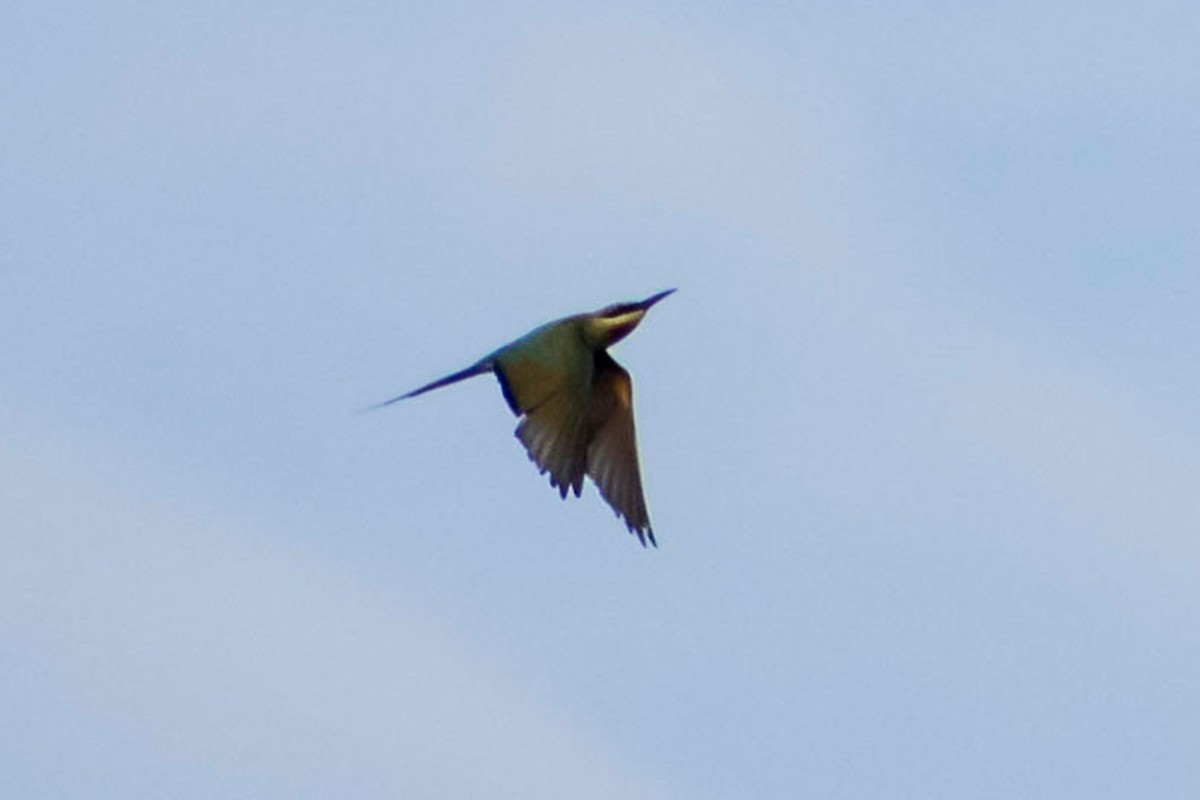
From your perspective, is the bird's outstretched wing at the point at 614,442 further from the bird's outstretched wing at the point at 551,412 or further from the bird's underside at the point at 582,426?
the bird's outstretched wing at the point at 551,412

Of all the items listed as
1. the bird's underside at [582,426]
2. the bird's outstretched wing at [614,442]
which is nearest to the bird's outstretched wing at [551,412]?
the bird's underside at [582,426]

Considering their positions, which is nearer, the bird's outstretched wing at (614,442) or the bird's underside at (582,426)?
the bird's underside at (582,426)

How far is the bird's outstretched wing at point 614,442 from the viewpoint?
21406 mm

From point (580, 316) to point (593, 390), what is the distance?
1.80 ft

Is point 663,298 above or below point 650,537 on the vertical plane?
above

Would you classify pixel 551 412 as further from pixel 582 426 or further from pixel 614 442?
pixel 614 442

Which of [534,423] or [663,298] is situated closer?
[534,423]

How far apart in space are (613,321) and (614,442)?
0.81 metres

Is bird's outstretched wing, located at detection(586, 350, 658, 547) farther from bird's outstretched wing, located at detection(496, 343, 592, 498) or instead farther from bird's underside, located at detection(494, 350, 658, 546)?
bird's outstretched wing, located at detection(496, 343, 592, 498)

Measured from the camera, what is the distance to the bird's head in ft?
69.2

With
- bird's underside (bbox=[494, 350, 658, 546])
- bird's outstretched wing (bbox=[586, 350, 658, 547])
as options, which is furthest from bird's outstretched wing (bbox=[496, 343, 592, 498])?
bird's outstretched wing (bbox=[586, 350, 658, 547])

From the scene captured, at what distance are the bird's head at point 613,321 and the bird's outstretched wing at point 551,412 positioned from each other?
0.50 m

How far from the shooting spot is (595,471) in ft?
70.5

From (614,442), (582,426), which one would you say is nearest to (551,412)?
(582,426)
